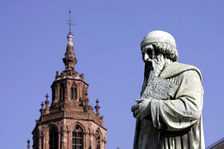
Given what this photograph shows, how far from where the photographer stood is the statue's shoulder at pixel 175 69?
688 centimetres

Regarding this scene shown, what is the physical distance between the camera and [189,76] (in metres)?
6.81

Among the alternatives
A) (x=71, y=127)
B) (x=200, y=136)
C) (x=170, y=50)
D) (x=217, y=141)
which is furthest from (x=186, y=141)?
(x=71, y=127)

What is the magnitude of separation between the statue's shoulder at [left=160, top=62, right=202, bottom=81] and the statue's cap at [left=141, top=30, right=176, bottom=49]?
0.24 meters

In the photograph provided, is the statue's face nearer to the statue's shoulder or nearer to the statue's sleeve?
the statue's shoulder

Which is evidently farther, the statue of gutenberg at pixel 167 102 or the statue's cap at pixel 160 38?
the statue's cap at pixel 160 38

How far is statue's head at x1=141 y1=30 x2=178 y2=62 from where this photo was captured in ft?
23.3

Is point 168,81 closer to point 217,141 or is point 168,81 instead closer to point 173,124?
point 173,124

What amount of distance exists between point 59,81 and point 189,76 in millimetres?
77016

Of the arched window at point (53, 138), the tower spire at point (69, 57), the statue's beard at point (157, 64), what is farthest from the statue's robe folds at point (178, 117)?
the tower spire at point (69, 57)

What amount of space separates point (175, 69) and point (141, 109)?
637mm

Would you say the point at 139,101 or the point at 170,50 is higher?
the point at 170,50

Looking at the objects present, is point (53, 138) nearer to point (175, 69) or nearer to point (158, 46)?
point (158, 46)

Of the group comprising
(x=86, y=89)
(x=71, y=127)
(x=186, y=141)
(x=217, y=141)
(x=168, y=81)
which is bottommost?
(x=186, y=141)

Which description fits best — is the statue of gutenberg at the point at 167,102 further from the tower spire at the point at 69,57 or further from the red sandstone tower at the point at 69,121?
the tower spire at the point at 69,57
